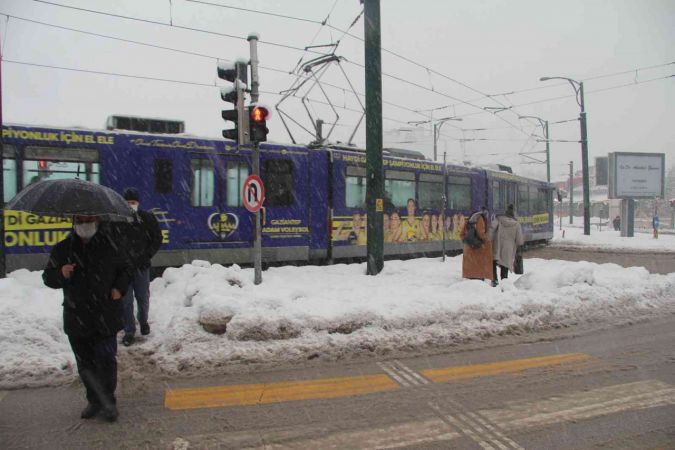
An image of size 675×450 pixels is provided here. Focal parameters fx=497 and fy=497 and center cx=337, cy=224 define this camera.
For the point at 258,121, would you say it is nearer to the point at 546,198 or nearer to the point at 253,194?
the point at 253,194

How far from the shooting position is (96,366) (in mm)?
3861

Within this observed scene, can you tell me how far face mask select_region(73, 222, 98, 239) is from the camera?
150 inches

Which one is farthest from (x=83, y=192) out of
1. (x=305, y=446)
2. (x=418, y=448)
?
(x=418, y=448)

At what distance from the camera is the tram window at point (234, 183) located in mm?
11180

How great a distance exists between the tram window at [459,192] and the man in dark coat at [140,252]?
1233 cm

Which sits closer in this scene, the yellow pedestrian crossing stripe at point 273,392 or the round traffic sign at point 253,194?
the yellow pedestrian crossing stripe at point 273,392

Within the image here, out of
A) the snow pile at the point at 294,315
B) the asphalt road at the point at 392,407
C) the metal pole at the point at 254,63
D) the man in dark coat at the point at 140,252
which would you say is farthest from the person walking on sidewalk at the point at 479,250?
the man in dark coat at the point at 140,252

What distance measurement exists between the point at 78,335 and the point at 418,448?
2.64 metres

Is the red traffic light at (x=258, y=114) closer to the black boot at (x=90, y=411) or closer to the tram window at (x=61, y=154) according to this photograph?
the tram window at (x=61, y=154)

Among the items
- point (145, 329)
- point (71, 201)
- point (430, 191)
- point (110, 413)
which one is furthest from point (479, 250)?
point (71, 201)

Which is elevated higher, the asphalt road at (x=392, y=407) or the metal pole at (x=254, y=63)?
the metal pole at (x=254, y=63)

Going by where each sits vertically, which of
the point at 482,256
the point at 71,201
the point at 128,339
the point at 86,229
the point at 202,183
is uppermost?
the point at 202,183

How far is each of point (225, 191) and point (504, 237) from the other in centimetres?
603

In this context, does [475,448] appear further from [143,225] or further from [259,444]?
[143,225]
